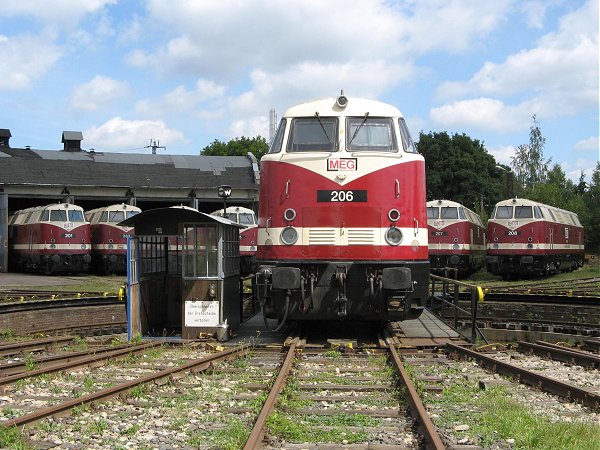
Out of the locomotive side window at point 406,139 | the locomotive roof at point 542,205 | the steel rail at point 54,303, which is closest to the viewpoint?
the locomotive side window at point 406,139

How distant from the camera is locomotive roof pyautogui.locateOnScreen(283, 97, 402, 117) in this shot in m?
11.2

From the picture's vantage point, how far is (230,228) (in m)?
12.9

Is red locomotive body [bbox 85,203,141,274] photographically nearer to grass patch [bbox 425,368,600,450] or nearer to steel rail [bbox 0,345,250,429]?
steel rail [bbox 0,345,250,429]

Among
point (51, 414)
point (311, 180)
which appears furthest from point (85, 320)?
point (51, 414)

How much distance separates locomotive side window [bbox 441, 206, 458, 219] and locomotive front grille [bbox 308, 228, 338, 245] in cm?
1691

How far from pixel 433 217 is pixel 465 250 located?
1.71 meters

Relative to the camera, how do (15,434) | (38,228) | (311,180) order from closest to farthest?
(15,434)
(311,180)
(38,228)

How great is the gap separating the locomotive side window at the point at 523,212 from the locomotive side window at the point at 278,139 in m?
17.7

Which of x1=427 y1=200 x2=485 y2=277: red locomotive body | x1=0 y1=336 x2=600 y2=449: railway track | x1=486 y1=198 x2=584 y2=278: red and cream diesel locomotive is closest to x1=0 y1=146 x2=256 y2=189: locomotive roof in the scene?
x1=427 y1=200 x2=485 y2=277: red locomotive body

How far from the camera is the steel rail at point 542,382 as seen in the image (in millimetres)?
6625

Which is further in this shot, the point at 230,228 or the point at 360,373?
the point at 230,228

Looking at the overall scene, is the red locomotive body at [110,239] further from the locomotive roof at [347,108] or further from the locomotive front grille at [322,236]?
the locomotive front grille at [322,236]

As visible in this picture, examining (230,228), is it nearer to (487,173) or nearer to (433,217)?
(433,217)

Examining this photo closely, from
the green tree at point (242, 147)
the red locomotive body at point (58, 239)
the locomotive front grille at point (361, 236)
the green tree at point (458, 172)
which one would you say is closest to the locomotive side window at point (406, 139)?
the locomotive front grille at point (361, 236)
